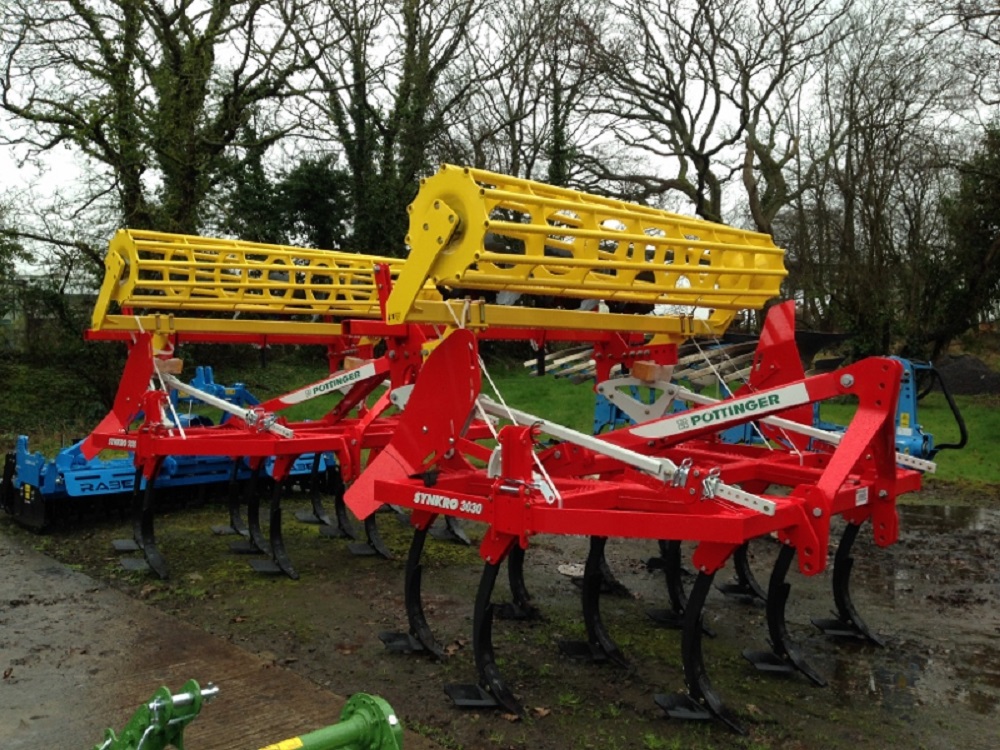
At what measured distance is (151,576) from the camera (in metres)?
6.77

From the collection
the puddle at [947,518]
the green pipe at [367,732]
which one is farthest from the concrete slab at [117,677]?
the puddle at [947,518]

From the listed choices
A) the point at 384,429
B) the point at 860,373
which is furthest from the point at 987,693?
the point at 384,429

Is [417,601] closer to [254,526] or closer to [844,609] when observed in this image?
[844,609]

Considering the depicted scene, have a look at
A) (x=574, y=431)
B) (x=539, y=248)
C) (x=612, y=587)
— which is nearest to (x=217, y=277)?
(x=612, y=587)

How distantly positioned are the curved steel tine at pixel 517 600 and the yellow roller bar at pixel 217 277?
3.00 m

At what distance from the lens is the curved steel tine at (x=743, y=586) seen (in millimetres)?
6250

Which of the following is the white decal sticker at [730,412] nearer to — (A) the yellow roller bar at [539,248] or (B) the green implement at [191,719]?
(A) the yellow roller bar at [539,248]

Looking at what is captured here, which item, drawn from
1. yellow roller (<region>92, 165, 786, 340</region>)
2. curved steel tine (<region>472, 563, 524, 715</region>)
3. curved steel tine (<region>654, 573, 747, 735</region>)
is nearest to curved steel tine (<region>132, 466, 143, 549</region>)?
yellow roller (<region>92, 165, 786, 340</region>)

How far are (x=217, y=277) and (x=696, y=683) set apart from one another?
5.42m

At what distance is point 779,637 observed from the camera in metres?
4.95

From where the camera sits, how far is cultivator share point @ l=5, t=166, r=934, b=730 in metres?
4.24

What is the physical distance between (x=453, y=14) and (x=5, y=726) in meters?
19.4

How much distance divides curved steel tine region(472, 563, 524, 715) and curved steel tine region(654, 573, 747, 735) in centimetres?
71

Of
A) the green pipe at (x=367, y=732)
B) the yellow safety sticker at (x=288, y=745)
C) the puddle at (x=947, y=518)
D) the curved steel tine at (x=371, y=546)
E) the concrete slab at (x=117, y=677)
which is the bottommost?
the concrete slab at (x=117, y=677)
